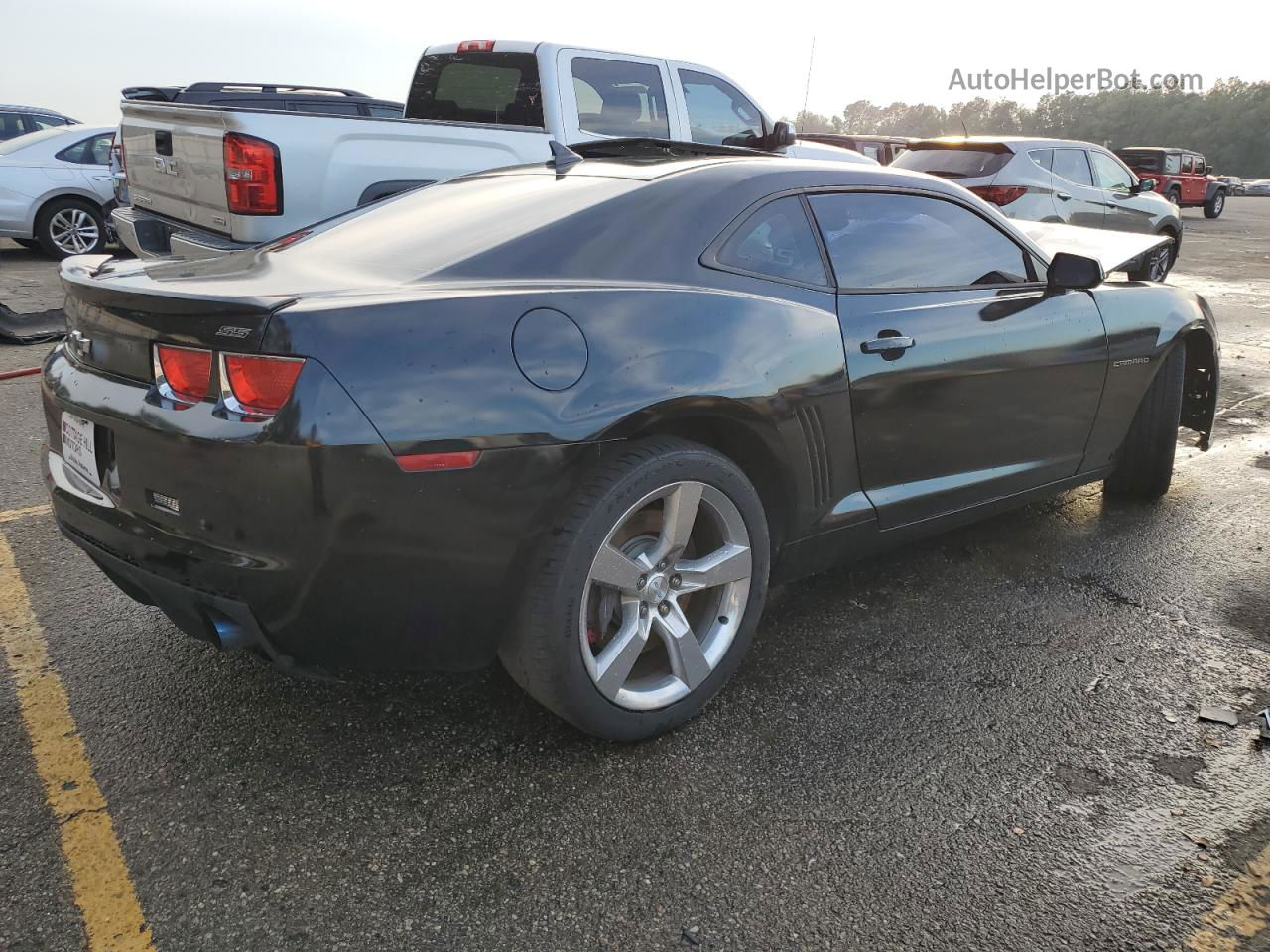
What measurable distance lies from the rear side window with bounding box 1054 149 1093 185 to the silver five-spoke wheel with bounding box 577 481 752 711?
10448mm

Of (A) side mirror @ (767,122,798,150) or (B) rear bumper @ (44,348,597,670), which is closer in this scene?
(B) rear bumper @ (44,348,597,670)

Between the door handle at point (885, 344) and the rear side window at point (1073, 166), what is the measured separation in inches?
382

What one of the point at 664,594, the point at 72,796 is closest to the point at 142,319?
the point at 72,796

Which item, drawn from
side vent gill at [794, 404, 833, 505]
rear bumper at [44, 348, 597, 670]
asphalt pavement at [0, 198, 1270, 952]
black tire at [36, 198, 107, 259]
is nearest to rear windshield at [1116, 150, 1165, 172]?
black tire at [36, 198, 107, 259]

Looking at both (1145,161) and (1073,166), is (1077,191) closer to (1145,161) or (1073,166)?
(1073,166)

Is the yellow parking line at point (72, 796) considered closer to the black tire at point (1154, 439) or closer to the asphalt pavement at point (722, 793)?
the asphalt pavement at point (722, 793)

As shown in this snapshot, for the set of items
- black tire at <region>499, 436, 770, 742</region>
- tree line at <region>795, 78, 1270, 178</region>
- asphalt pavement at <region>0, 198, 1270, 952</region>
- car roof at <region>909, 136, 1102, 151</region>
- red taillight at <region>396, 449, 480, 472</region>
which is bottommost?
asphalt pavement at <region>0, 198, 1270, 952</region>

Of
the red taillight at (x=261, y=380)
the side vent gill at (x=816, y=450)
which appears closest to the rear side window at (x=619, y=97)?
the side vent gill at (x=816, y=450)

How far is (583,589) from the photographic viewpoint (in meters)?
2.46

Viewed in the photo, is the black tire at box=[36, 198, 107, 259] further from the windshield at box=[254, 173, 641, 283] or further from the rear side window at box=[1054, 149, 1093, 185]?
the rear side window at box=[1054, 149, 1093, 185]

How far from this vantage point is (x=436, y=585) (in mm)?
2307

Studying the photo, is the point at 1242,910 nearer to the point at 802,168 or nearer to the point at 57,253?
the point at 802,168

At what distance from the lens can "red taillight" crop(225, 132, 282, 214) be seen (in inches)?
216

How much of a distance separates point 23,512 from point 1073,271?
162 inches
